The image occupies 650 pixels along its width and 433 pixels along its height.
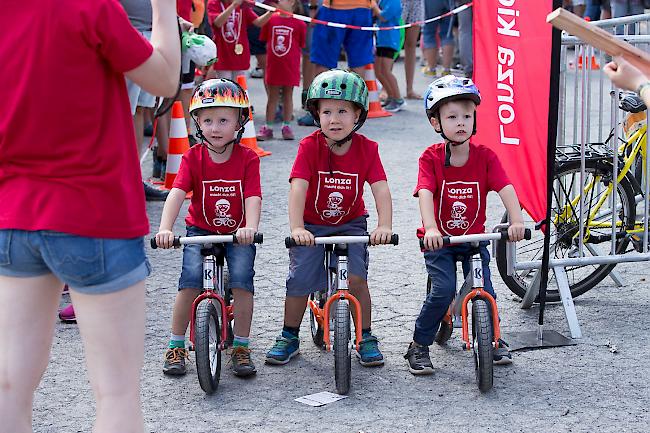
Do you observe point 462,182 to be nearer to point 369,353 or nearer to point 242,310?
point 369,353

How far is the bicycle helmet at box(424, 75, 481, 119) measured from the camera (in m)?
5.42

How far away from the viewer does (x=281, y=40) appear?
12609 millimetres

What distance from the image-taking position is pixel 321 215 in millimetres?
5625

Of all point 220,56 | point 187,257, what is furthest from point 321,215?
point 220,56

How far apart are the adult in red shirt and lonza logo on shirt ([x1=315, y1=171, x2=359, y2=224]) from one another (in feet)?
7.78

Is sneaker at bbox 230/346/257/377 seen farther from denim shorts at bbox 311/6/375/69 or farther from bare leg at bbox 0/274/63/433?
denim shorts at bbox 311/6/375/69

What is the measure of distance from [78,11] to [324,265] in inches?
116

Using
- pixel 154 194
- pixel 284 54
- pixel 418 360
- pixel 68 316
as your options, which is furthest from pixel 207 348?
pixel 284 54

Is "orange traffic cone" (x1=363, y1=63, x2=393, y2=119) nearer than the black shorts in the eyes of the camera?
Yes

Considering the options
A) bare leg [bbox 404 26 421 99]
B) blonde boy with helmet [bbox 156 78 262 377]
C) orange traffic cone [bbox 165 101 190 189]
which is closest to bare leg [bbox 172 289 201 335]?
blonde boy with helmet [bbox 156 78 262 377]

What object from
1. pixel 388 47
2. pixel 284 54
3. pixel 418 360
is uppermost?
pixel 388 47

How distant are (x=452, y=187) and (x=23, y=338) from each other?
278 centimetres

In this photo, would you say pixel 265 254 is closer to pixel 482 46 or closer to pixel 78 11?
pixel 482 46

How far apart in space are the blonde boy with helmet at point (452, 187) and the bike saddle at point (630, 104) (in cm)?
160
